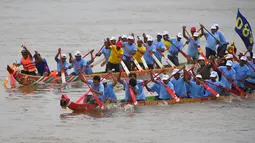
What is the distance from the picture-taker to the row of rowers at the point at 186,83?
69.1 ft

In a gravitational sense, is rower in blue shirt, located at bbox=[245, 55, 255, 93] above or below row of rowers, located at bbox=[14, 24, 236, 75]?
below

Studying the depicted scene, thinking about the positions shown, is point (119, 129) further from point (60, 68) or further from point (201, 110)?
point (60, 68)

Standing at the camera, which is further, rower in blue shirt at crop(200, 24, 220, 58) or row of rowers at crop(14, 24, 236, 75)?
rower in blue shirt at crop(200, 24, 220, 58)

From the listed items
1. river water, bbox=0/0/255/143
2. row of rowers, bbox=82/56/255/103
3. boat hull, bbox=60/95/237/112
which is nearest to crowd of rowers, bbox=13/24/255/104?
row of rowers, bbox=82/56/255/103

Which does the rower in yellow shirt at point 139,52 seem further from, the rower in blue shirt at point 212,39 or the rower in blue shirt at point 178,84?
the rower in blue shirt at point 178,84

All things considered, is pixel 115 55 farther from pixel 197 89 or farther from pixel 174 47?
pixel 197 89

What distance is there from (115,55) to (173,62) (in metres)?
3.01

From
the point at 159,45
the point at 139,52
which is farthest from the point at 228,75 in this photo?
the point at 159,45

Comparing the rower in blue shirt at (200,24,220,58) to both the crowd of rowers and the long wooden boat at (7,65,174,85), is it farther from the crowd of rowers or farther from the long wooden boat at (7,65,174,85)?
the long wooden boat at (7,65,174,85)

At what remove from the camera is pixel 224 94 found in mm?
23031

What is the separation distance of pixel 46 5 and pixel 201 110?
3495cm

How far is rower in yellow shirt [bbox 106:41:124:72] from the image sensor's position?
84.6ft

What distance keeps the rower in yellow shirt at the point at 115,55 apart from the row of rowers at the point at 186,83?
3272mm

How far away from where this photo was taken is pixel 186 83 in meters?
22.2
